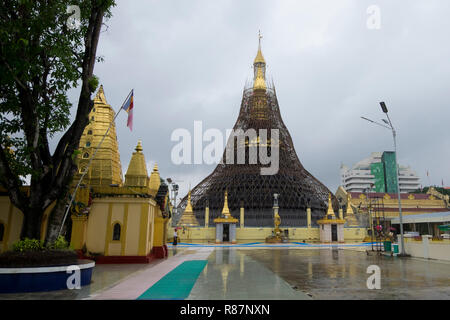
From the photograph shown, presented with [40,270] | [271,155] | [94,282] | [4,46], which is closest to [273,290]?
[94,282]

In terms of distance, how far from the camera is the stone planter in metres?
7.92

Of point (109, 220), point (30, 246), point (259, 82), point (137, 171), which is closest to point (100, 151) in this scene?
point (137, 171)

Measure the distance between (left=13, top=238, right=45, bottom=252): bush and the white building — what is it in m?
140

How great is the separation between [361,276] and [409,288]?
7.36 feet

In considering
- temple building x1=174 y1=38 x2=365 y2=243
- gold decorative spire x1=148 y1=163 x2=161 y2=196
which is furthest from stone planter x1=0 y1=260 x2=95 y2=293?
temple building x1=174 y1=38 x2=365 y2=243

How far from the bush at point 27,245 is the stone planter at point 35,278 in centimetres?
59

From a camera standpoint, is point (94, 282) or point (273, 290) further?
point (94, 282)

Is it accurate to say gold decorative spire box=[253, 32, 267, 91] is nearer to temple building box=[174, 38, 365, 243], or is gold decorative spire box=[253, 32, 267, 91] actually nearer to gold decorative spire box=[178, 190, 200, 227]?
temple building box=[174, 38, 365, 243]

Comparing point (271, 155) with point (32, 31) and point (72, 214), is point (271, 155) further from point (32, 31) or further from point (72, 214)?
point (32, 31)

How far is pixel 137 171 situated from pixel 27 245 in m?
8.11

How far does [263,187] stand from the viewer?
46.0m

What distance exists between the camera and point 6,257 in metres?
8.06

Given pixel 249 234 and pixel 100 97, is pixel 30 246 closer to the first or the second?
pixel 100 97
